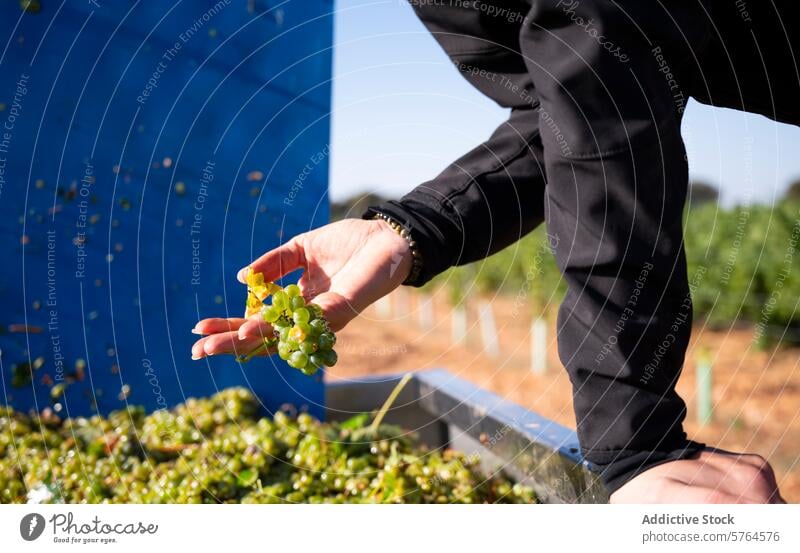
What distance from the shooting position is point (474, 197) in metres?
1.14

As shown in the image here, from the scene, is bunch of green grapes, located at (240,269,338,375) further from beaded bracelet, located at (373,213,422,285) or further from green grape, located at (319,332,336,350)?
beaded bracelet, located at (373,213,422,285)

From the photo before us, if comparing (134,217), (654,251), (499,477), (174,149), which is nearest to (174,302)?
(134,217)

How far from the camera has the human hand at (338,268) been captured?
1.06 metres

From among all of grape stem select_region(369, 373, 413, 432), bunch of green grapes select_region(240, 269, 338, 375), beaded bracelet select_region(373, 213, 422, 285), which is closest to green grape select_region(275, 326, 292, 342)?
bunch of green grapes select_region(240, 269, 338, 375)

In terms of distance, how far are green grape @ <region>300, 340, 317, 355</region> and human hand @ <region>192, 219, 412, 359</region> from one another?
2.4 inches

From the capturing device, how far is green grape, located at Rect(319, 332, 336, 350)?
101 centimetres

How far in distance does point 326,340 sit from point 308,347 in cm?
3

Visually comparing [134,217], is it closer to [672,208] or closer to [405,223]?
[405,223]

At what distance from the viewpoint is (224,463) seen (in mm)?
1510

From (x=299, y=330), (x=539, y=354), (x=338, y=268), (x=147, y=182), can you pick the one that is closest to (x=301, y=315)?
(x=299, y=330)

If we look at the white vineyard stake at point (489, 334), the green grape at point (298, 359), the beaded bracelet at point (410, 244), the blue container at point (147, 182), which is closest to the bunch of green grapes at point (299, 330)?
the green grape at point (298, 359)

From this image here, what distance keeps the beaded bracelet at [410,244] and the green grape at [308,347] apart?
21cm
